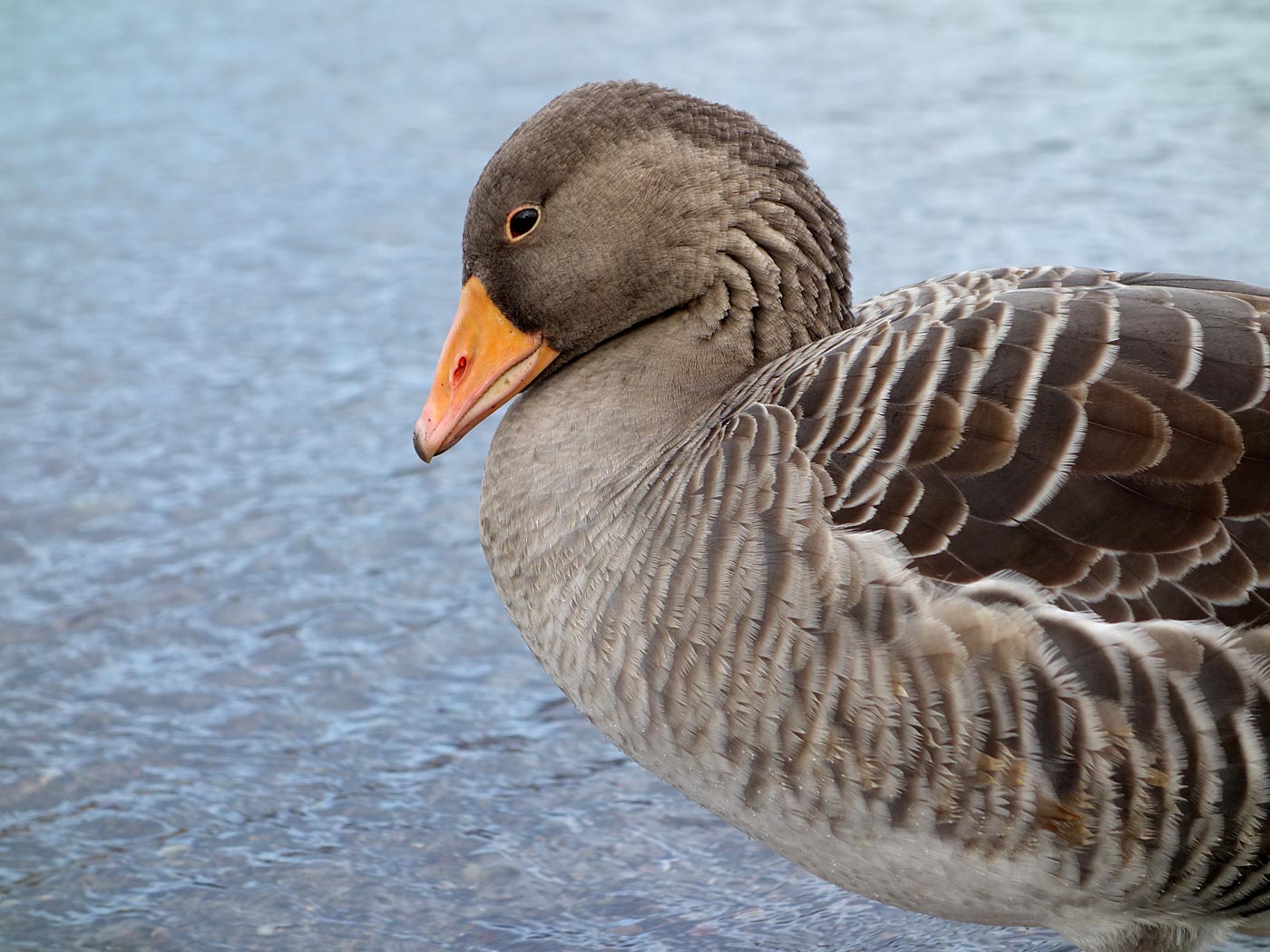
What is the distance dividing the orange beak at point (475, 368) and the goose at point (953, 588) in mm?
226

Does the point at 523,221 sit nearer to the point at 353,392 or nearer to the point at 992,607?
the point at 992,607

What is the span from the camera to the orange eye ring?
12.2ft

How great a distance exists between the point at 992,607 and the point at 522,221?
1.48 m

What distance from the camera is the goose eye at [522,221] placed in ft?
12.2

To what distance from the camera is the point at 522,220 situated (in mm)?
3729

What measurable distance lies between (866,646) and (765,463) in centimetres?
44

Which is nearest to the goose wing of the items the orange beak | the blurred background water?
the orange beak

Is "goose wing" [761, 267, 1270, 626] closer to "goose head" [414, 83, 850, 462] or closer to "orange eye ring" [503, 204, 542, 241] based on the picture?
"goose head" [414, 83, 850, 462]

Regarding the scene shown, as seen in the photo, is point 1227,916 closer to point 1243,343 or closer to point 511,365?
point 1243,343

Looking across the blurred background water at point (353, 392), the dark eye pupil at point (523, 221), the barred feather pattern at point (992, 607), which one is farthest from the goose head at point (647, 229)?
the blurred background water at point (353, 392)

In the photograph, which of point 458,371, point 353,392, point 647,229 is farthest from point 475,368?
point 353,392

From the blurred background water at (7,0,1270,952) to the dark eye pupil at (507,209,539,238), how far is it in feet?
5.28

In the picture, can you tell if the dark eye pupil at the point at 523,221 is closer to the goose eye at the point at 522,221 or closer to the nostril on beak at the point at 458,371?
the goose eye at the point at 522,221

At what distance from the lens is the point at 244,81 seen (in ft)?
32.1
